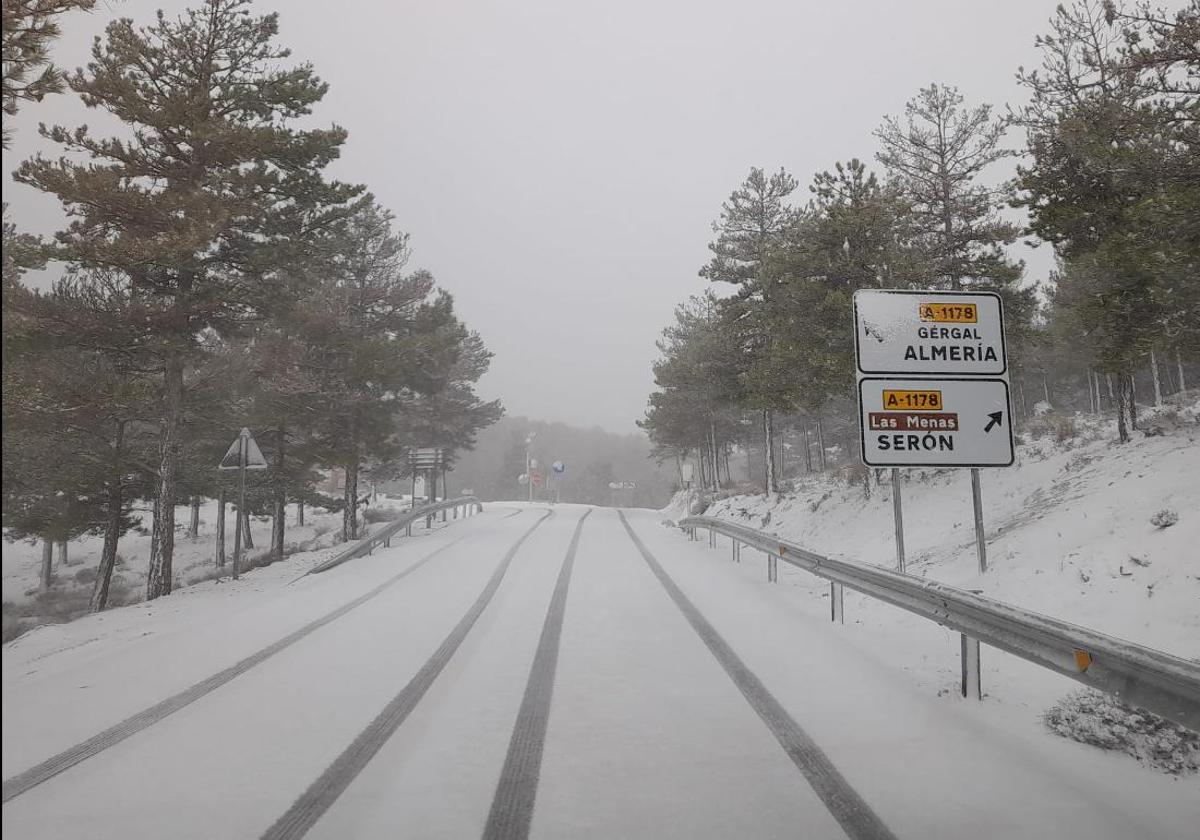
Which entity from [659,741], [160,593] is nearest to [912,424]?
[659,741]

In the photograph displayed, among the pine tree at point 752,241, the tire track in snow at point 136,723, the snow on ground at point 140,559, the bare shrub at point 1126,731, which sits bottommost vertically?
the snow on ground at point 140,559

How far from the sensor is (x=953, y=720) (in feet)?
15.4

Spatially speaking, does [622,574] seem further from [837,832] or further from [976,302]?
[837,832]

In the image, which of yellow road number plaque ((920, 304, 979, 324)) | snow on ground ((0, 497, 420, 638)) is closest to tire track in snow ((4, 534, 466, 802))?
yellow road number plaque ((920, 304, 979, 324))

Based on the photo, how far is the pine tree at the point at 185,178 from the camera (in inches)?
427

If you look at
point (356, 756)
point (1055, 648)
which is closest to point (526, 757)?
point (356, 756)

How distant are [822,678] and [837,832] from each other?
2.40m

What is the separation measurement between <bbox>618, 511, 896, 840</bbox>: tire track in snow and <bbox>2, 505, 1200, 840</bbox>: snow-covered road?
0.8 inches

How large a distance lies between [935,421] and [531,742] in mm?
5799

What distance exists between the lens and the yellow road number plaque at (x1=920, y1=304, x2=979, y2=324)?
24.2 ft

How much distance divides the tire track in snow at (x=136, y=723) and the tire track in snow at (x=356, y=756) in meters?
1.33

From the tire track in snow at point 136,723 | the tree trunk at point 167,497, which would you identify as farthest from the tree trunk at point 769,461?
the tire track in snow at point 136,723

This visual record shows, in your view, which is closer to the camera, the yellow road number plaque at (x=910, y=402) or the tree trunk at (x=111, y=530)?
the yellow road number plaque at (x=910, y=402)

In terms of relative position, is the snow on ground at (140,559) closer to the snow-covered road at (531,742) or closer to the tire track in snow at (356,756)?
the snow-covered road at (531,742)
